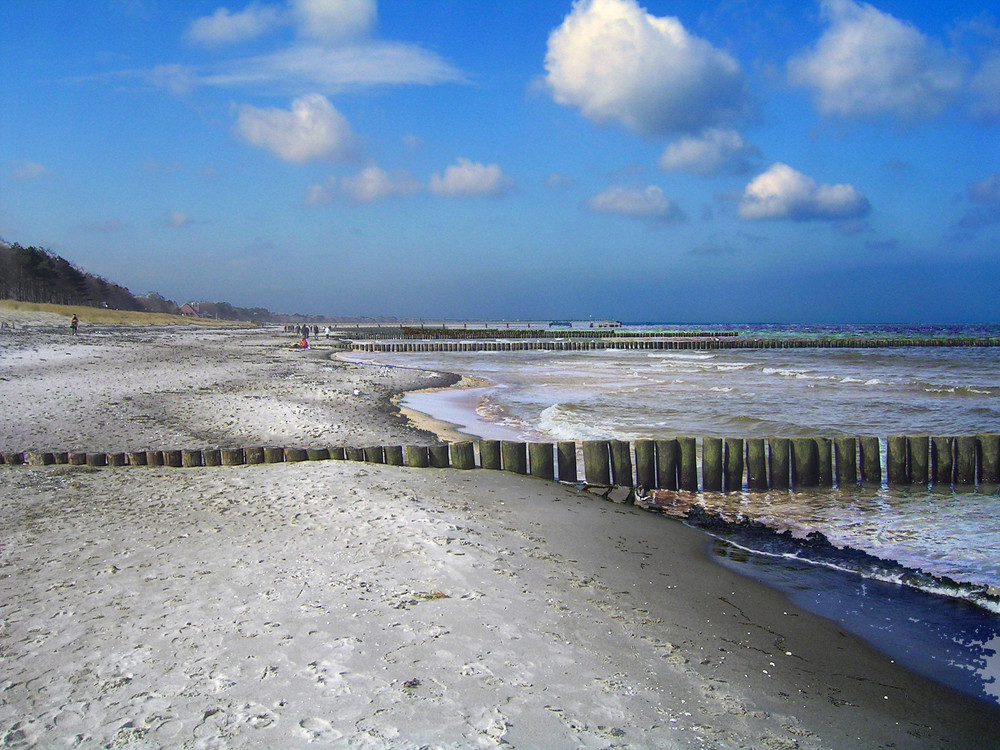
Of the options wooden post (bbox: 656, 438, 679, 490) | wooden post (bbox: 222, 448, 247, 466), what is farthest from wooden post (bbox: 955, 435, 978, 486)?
wooden post (bbox: 222, 448, 247, 466)

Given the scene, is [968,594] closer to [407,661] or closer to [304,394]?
[407,661]

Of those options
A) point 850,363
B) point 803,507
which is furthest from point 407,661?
point 850,363

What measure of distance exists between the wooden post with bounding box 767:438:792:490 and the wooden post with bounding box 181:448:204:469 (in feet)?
29.4

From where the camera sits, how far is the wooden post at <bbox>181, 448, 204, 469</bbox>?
9727 mm

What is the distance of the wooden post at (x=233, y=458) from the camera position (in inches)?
386

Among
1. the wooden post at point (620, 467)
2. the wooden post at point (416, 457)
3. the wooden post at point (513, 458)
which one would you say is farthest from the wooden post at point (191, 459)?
the wooden post at point (620, 467)

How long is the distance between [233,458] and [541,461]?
15.5ft

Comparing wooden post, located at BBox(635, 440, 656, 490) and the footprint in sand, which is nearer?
the footprint in sand

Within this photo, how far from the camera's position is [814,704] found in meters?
4.02

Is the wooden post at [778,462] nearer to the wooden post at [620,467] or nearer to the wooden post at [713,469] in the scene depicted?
the wooden post at [713,469]

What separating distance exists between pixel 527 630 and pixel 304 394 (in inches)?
665

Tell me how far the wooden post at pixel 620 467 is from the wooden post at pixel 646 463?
0.51 ft

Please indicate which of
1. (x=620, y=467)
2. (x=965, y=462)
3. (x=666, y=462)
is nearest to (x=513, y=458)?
(x=620, y=467)

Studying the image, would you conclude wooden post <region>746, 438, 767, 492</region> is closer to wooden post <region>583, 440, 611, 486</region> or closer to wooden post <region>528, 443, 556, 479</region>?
wooden post <region>583, 440, 611, 486</region>
